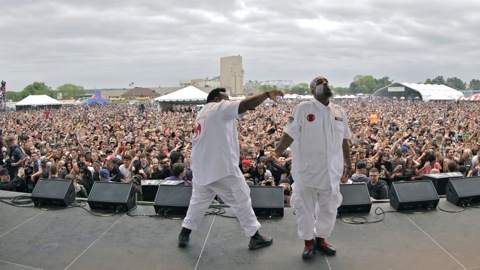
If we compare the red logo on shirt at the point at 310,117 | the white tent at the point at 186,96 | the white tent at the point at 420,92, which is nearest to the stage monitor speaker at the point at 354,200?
the red logo on shirt at the point at 310,117

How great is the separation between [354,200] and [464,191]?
1408 mm

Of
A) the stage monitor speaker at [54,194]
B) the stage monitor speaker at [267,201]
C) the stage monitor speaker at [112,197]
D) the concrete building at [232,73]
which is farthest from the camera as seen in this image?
the concrete building at [232,73]

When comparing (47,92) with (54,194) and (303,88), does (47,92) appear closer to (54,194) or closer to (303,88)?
(303,88)

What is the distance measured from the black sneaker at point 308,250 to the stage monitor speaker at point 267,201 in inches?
38.1

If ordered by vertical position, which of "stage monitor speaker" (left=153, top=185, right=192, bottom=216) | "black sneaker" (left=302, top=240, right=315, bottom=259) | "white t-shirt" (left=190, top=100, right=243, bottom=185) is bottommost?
"black sneaker" (left=302, top=240, right=315, bottom=259)

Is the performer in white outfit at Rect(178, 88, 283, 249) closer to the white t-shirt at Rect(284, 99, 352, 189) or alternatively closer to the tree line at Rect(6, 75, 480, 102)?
the white t-shirt at Rect(284, 99, 352, 189)

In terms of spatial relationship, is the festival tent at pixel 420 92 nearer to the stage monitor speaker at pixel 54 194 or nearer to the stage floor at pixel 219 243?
the stage floor at pixel 219 243

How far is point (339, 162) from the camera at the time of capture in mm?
3316

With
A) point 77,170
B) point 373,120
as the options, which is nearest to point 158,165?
point 77,170

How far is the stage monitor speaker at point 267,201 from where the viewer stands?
4301mm

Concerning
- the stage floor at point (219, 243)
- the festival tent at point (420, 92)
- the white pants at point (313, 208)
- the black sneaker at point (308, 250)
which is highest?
the festival tent at point (420, 92)

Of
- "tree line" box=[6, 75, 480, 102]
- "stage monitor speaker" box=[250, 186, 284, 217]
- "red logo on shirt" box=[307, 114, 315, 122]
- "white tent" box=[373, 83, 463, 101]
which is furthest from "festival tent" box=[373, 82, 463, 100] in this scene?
"red logo on shirt" box=[307, 114, 315, 122]

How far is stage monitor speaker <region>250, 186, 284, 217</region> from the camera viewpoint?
4.30 m

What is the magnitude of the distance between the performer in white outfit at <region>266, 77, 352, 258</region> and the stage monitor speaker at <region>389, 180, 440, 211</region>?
4.71 feet
